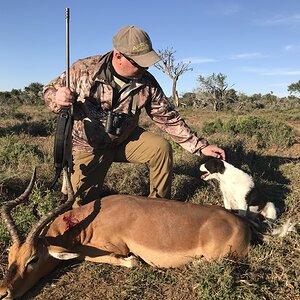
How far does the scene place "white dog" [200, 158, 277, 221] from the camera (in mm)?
5824

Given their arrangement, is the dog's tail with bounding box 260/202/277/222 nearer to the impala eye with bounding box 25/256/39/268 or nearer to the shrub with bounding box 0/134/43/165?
the impala eye with bounding box 25/256/39/268

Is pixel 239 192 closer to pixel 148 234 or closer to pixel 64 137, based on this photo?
pixel 148 234

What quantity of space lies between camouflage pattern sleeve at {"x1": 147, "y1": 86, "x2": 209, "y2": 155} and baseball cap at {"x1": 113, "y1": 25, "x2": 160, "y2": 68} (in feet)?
2.73

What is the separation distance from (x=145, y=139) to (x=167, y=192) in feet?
2.60

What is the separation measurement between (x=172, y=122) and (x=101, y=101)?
1.09 m

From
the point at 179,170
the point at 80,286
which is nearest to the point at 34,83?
the point at 179,170

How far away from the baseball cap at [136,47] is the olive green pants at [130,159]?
126 cm

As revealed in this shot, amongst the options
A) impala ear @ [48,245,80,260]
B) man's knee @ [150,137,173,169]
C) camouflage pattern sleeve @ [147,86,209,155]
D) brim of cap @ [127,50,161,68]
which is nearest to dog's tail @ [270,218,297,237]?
camouflage pattern sleeve @ [147,86,209,155]

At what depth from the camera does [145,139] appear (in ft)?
18.4

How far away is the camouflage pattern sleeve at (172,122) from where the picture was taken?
18.3 feet

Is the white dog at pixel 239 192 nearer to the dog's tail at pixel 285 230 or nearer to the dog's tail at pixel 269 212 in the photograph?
the dog's tail at pixel 269 212

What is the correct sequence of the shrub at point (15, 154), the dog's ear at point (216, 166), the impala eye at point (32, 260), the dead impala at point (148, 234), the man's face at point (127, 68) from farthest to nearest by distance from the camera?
the shrub at point (15, 154)
the dog's ear at point (216, 166)
the man's face at point (127, 68)
the dead impala at point (148, 234)
the impala eye at point (32, 260)

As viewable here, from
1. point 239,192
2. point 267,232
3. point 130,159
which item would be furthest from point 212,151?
point 267,232

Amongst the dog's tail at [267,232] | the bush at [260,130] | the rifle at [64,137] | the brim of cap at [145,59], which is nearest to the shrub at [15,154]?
the rifle at [64,137]
